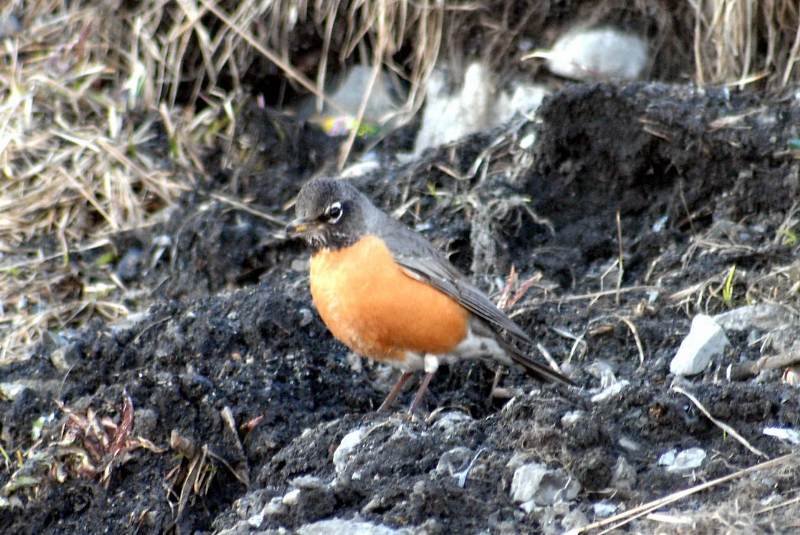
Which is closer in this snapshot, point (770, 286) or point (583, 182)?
point (770, 286)

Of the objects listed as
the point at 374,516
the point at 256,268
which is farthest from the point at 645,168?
the point at 374,516

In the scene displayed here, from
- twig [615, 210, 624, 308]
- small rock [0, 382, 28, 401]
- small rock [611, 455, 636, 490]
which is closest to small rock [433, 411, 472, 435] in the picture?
small rock [611, 455, 636, 490]

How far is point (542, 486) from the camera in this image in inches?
155

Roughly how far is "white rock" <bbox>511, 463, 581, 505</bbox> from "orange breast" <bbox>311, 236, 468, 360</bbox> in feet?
5.51

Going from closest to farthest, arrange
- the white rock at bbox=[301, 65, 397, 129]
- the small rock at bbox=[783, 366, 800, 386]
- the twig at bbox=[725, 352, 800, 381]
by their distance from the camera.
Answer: the small rock at bbox=[783, 366, 800, 386]
the twig at bbox=[725, 352, 800, 381]
the white rock at bbox=[301, 65, 397, 129]

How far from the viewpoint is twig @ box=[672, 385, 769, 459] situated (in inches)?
162

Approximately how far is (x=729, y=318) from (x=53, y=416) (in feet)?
10.1

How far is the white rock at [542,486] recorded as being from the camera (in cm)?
393

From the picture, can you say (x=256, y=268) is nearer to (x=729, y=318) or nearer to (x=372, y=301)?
(x=372, y=301)

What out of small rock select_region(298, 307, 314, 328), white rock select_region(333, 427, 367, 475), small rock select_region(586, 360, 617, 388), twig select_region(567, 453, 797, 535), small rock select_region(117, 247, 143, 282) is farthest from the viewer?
small rock select_region(117, 247, 143, 282)

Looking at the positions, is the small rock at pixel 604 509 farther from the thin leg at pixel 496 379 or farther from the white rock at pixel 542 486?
the thin leg at pixel 496 379

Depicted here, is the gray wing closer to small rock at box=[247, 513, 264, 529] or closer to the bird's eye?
the bird's eye

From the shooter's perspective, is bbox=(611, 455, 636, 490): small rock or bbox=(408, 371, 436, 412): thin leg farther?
bbox=(408, 371, 436, 412): thin leg

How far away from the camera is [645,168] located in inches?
271
